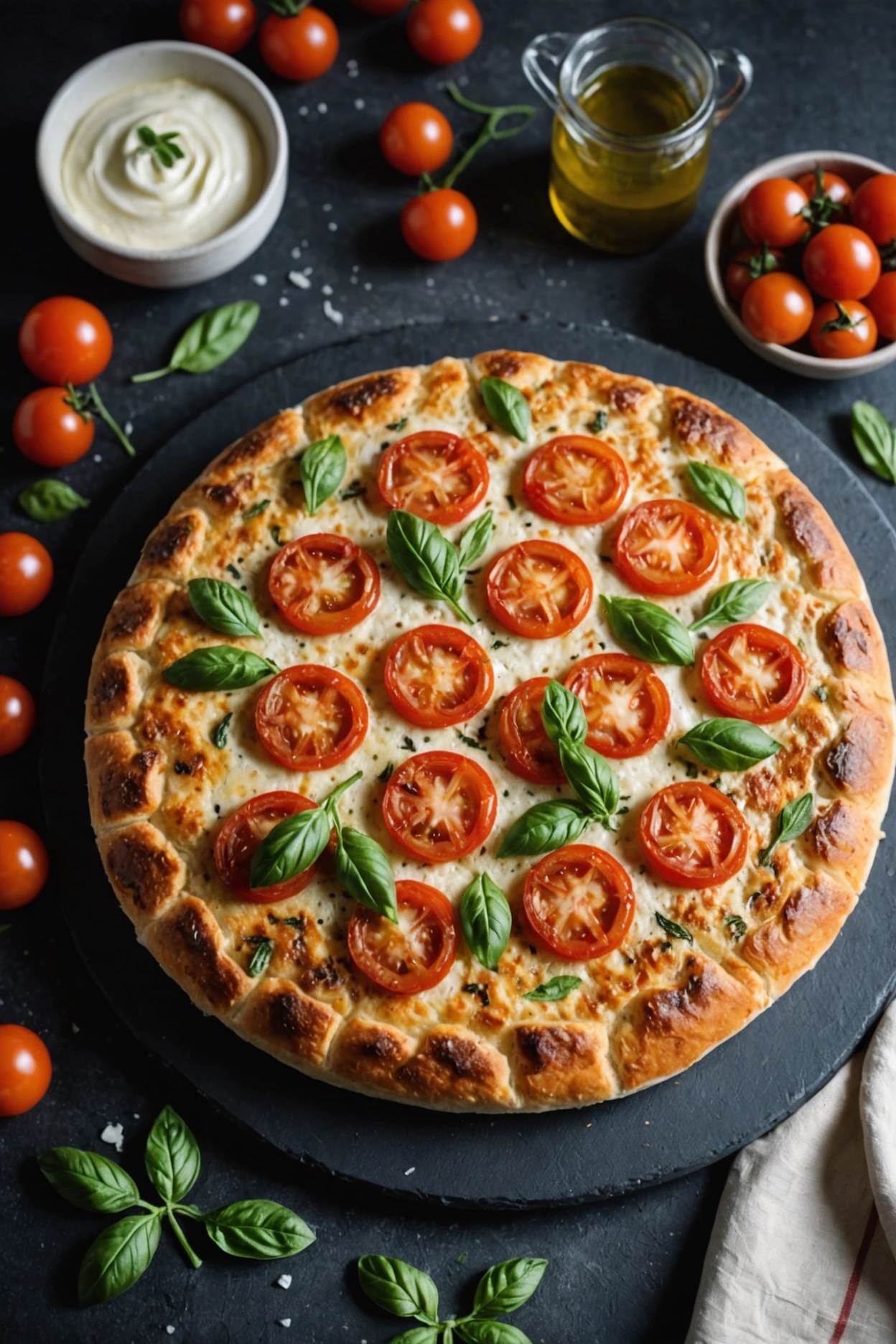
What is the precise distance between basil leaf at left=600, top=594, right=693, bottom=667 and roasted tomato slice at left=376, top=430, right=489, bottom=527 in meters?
0.64

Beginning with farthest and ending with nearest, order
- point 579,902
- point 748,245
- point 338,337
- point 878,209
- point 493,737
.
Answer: point 338,337 → point 748,245 → point 878,209 → point 493,737 → point 579,902

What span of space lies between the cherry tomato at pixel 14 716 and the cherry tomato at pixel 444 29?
3162mm

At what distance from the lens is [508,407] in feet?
15.1

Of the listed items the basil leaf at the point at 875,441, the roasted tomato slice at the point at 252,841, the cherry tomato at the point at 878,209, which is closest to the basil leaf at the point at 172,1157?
the roasted tomato slice at the point at 252,841

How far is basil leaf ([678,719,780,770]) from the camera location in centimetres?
414

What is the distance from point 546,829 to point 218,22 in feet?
12.2

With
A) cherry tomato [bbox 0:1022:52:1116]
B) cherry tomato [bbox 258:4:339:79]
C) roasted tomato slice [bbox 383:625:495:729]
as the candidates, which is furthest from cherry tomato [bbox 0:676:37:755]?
cherry tomato [bbox 258:4:339:79]

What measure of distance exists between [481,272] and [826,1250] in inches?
152

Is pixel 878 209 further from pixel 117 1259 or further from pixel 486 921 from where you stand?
pixel 117 1259

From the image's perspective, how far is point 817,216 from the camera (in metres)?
5.03

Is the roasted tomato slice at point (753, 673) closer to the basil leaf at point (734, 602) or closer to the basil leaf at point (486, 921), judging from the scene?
the basil leaf at point (734, 602)

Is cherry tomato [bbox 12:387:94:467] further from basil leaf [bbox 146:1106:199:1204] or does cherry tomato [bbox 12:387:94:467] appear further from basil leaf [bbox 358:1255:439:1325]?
basil leaf [bbox 358:1255:439:1325]

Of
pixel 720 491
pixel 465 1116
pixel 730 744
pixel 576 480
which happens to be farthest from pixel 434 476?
pixel 465 1116

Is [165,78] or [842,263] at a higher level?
[842,263]
